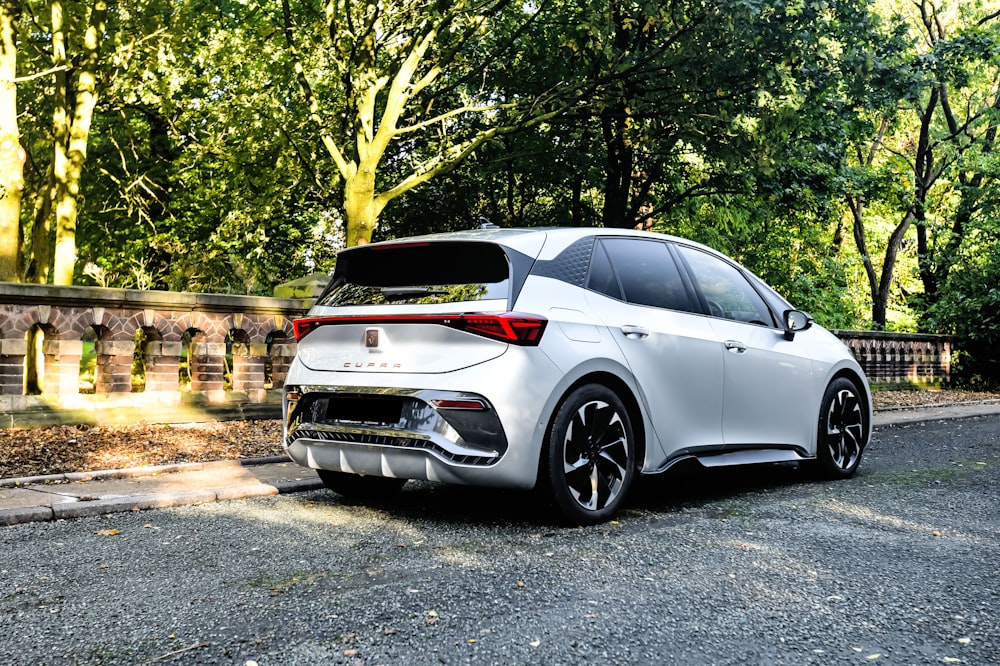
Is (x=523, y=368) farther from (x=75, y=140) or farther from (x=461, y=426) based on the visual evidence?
(x=75, y=140)

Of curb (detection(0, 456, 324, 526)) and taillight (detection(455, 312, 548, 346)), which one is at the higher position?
taillight (detection(455, 312, 548, 346))

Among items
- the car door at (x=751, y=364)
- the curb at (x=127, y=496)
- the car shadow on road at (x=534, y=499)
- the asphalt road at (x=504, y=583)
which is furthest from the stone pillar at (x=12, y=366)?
the car door at (x=751, y=364)

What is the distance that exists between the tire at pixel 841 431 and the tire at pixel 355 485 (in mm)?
3338

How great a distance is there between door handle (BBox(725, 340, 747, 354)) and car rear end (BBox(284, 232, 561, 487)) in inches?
67.3

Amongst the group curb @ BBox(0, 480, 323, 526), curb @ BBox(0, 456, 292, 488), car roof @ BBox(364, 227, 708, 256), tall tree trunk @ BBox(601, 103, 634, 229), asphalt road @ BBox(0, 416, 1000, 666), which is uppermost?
tall tree trunk @ BBox(601, 103, 634, 229)

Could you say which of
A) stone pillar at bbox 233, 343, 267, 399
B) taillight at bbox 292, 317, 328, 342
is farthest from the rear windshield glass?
stone pillar at bbox 233, 343, 267, 399

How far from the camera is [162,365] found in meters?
9.70

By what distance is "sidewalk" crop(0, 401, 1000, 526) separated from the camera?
18.5 feet

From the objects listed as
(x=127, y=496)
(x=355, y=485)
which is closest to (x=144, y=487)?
(x=127, y=496)

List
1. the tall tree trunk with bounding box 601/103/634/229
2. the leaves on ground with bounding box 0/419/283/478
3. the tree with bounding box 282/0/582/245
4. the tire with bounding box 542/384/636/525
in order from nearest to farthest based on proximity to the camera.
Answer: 1. the tire with bounding box 542/384/636/525
2. the leaves on ground with bounding box 0/419/283/478
3. the tree with bounding box 282/0/582/245
4. the tall tree trunk with bounding box 601/103/634/229

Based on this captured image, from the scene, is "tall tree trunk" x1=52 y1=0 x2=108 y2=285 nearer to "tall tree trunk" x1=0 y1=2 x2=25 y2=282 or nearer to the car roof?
"tall tree trunk" x1=0 y1=2 x2=25 y2=282

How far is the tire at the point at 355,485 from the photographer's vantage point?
625cm

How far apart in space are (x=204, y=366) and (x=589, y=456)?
235 inches

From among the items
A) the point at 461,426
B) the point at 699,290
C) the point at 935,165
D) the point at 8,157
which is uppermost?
the point at 935,165
